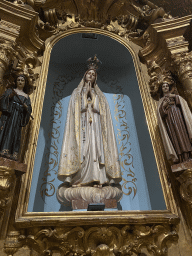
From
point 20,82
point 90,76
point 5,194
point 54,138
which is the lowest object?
point 5,194

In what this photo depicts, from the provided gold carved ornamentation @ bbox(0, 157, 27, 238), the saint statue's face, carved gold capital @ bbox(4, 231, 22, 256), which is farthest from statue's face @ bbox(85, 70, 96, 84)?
carved gold capital @ bbox(4, 231, 22, 256)

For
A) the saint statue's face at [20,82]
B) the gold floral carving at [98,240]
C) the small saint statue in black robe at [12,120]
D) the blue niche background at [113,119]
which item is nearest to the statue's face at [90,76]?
the blue niche background at [113,119]

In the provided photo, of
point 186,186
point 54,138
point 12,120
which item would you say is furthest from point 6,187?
point 186,186

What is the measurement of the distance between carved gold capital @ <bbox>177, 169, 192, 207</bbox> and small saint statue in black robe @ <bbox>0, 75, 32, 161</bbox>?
1685 mm

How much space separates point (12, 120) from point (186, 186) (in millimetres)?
1888

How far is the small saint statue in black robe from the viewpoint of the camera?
7.39 ft

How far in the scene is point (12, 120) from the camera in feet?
7.89

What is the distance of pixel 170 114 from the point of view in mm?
2715

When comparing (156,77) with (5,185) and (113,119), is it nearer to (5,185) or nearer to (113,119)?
(113,119)

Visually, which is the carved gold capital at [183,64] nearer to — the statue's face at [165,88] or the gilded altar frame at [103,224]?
the statue's face at [165,88]

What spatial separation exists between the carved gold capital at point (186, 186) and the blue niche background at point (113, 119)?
31 centimetres

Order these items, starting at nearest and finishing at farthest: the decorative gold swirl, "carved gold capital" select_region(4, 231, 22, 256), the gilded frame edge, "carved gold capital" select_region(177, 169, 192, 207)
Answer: "carved gold capital" select_region(4, 231, 22, 256) → the gilded frame edge → "carved gold capital" select_region(177, 169, 192, 207) → the decorative gold swirl

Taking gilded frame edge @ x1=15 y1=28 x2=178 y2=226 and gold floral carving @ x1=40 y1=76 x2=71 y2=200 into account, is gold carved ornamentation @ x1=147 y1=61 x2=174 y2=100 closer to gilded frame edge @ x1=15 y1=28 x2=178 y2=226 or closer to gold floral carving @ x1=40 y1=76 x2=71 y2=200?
gilded frame edge @ x1=15 y1=28 x2=178 y2=226

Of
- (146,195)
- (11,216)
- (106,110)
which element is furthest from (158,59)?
(11,216)
